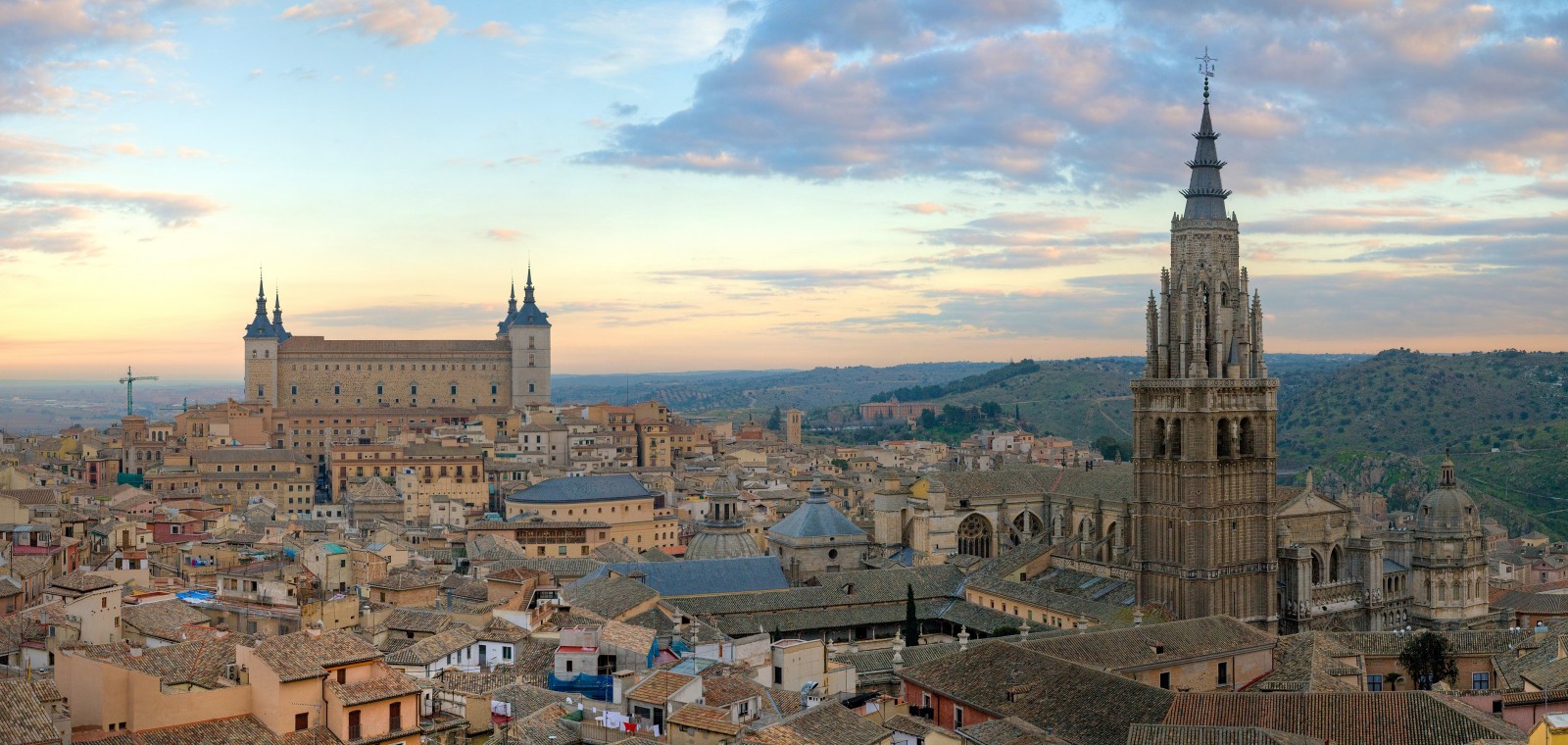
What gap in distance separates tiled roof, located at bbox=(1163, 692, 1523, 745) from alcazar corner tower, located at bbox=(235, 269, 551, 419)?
10427cm

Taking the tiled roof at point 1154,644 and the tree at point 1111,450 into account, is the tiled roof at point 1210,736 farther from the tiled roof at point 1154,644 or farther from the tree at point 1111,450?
the tree at point 1111,450

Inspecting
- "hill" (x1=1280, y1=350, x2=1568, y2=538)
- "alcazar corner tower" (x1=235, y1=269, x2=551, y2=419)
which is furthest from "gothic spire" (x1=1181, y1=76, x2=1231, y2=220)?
"alcazar corner tower" (x1=235, y1=269, x2=551, y2=419)

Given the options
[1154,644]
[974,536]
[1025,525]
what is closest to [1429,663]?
[1154,644]

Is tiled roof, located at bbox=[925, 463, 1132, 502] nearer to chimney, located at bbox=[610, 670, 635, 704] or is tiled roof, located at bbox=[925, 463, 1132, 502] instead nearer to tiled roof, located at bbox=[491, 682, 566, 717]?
chimney, located at bbox=[610, 670, 635, 704]

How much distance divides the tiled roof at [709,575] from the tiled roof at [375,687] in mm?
23240

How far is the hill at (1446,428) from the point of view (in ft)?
360

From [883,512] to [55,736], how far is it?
45722 millimetres

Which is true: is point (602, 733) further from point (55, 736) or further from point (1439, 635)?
point (1439, 635)

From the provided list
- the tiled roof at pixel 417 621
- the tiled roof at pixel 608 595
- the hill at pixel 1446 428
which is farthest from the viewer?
the hill at pixel 1446 428

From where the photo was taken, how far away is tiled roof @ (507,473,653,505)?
238 feet

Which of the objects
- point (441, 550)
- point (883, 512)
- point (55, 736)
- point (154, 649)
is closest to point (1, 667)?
point (154, 649)

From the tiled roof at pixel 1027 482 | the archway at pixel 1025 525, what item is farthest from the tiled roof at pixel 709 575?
the archway at pixel 1025 525

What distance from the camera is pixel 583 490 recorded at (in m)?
72.9

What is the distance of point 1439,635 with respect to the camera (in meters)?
40.2
